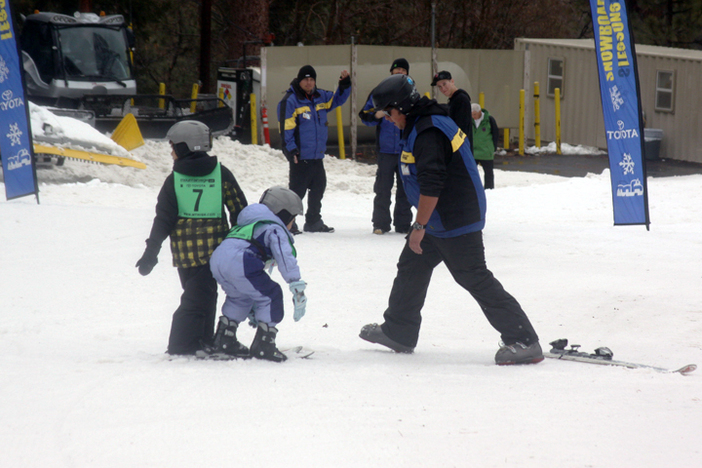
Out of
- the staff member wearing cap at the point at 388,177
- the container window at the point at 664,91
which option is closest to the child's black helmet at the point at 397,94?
the staff member wearing cap at the point at 388,177

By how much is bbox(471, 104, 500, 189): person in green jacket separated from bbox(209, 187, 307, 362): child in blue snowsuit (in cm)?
773

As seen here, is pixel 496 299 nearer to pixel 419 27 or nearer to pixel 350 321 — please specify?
pixel 350 321

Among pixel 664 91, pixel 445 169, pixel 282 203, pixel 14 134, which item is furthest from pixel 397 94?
pixel 664 91

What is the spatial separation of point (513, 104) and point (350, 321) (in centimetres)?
1476

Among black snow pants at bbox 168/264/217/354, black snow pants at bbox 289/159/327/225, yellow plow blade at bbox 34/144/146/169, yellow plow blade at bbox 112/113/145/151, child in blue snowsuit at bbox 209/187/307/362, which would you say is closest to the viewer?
child in blue snowsuit at bbox 209/187/307/362

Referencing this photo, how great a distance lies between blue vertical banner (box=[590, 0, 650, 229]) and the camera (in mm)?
7695

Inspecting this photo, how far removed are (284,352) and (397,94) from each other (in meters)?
1.65

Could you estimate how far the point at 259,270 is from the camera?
13.5 ft

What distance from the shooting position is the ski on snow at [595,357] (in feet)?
13.2

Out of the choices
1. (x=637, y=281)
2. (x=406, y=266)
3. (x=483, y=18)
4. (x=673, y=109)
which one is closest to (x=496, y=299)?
(x=406, y=266)

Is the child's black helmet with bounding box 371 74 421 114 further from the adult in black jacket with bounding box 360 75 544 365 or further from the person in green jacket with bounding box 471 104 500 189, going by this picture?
the person in green jacket with bounding box 471 104 500 189

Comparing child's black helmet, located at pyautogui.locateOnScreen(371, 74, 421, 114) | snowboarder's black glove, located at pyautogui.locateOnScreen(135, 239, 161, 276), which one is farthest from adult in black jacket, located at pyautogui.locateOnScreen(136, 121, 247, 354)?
child's black helmet, located at pyautogui.locateOnScreen(371, 74, 421, 114)

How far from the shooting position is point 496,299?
418 centimetres

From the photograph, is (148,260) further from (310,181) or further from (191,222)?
(310,181)
